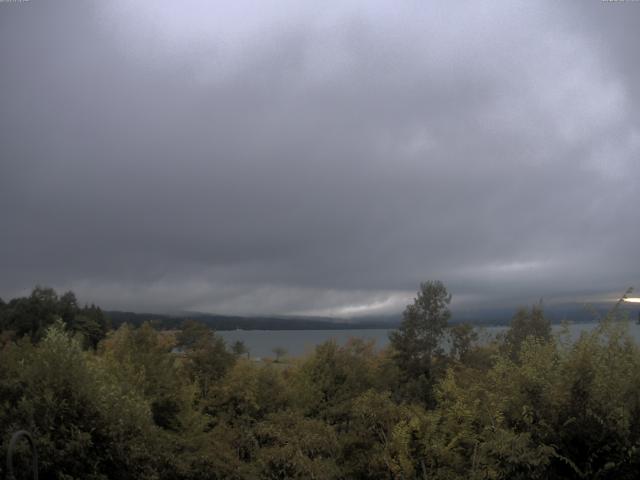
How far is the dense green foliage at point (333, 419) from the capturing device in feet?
33.2

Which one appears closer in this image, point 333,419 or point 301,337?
point 333,419

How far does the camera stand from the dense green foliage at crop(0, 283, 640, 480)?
1012 centimetres

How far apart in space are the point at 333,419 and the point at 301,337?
1388 inches

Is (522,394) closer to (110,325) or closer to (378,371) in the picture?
(378,371)

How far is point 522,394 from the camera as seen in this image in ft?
35.5

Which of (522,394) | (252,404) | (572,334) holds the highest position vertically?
(572,334)

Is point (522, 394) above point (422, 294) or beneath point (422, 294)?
beneath

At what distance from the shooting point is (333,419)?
2597 cm

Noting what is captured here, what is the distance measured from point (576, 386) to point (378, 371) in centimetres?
2262

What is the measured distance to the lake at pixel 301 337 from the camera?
12.0 metres

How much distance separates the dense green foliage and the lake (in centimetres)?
65

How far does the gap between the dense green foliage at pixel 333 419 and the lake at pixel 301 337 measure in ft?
2.13

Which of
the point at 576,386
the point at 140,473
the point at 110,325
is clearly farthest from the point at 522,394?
the point at 110,325

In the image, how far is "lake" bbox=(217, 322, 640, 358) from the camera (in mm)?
11992
